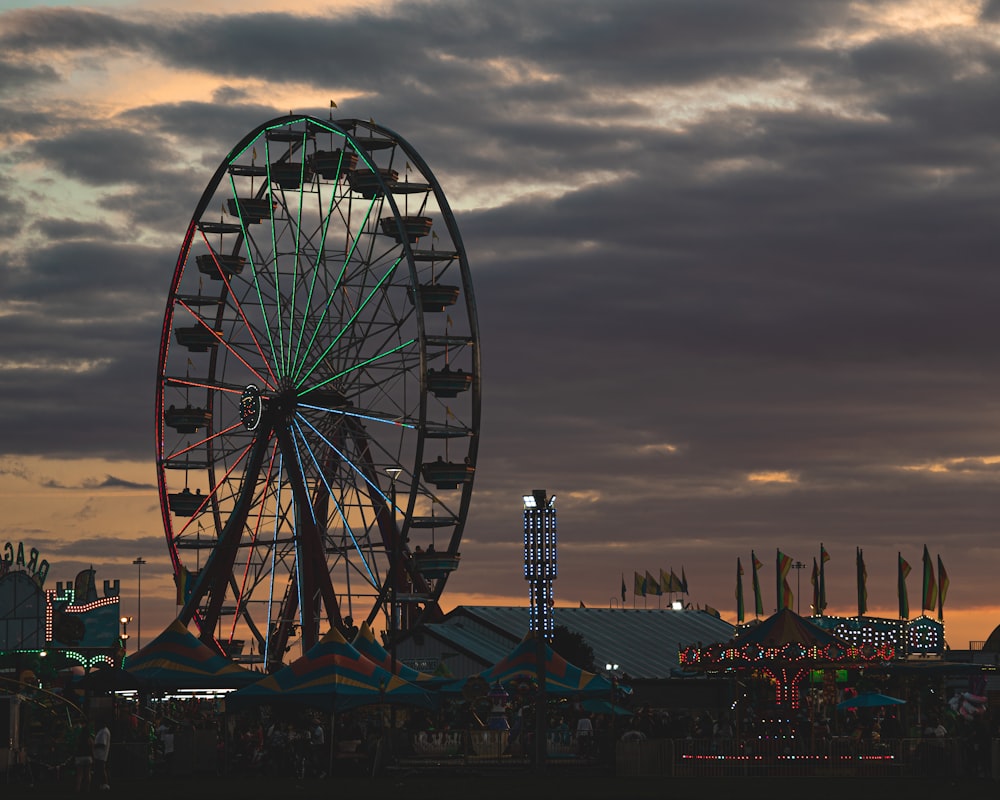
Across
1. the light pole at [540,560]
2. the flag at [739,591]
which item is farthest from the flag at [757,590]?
the light pole at [540,560]

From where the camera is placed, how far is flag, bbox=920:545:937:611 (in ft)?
252

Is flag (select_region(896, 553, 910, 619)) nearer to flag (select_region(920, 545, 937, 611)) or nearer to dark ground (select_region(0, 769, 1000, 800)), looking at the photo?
flag (select_region(920, 545, 937, 611))

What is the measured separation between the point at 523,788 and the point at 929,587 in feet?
154

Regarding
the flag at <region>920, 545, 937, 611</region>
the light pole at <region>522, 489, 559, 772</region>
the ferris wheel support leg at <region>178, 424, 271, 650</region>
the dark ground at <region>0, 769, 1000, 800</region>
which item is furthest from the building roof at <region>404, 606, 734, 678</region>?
the dark ground at <region>0, 769, 1000, 800</region>

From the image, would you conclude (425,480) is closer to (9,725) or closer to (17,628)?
(9,725)

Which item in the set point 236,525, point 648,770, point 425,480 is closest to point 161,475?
point 236,525

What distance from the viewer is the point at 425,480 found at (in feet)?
176

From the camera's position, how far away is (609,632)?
9906 cm

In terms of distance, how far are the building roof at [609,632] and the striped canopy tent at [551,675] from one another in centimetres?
3454

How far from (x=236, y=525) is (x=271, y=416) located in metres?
4.28

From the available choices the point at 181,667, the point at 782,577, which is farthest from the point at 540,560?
the point at 782,577

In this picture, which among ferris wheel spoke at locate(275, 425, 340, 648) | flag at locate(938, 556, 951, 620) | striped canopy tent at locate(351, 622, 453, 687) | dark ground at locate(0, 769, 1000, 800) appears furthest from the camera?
flag at locate(938, 556, 951, 620)

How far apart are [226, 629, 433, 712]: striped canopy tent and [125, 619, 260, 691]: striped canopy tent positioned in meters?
4.63

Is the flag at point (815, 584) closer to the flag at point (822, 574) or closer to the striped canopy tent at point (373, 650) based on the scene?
the flag at point (822, 574)
